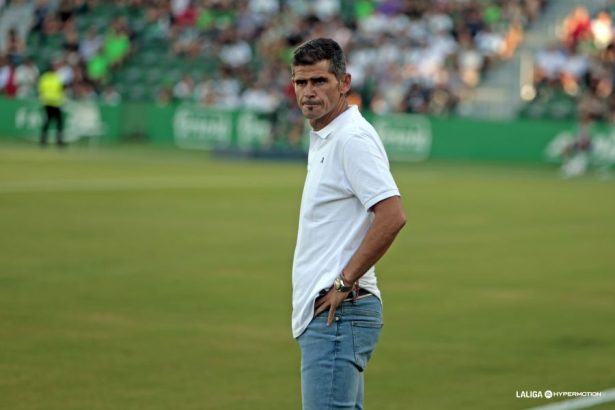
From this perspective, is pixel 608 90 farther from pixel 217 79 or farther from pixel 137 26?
pixel 137 26

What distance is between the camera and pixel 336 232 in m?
5.23

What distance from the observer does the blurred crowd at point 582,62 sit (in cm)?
3373

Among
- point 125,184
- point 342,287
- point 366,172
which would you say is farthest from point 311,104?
point 125,184

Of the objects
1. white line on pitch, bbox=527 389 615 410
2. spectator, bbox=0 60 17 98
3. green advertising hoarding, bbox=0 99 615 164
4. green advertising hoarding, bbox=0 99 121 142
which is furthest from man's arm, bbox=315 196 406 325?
spectator, bbox=0 60 17 98

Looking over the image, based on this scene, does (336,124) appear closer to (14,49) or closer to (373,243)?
(373,243)

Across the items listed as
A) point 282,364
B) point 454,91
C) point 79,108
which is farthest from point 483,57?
point 282,364

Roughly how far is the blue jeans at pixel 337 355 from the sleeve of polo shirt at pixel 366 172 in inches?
18.3

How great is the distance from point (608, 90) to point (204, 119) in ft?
41.1

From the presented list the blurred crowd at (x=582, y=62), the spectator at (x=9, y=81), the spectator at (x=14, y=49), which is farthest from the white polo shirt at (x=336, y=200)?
the spectator at (x=14, y=49)

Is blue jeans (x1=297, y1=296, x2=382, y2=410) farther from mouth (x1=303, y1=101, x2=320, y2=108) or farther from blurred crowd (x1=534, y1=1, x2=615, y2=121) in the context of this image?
blurred crowd (x1=534, y1=1, x2=615, y2=121)

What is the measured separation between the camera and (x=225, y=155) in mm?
34719

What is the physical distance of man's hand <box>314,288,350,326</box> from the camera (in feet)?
16.9

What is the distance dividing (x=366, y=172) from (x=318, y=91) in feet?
1.32

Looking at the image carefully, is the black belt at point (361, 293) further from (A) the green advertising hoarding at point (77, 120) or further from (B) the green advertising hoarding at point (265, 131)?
(A) the green advertising hoarding at point (77, 120)
